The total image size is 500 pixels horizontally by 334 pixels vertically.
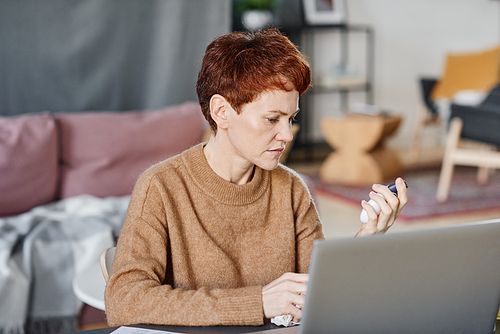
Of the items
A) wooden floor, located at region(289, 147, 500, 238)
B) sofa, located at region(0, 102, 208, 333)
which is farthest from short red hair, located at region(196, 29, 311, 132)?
wooden floor, located at region(289, 147, 500, 238)

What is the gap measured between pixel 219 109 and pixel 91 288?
69cm

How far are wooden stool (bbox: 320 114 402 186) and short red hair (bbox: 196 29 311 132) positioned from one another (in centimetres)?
340

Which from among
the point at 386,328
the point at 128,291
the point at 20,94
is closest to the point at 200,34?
the point at 20,94

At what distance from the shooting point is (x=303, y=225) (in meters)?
1.29

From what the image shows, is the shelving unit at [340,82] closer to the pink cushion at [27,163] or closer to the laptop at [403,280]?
the pink cushion at [27,163]

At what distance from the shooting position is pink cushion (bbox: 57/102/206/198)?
2689 millimetres

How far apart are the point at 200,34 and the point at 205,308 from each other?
8.75 ft

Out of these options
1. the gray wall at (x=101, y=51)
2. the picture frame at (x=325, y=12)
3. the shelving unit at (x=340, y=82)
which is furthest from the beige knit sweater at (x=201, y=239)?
the picture frame at (x=325, y=12)

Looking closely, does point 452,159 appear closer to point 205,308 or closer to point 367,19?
point 367,19

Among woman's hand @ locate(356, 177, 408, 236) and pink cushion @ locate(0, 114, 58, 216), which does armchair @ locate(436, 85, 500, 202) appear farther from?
woman's hand @ locate(356, 177, 408, 236)

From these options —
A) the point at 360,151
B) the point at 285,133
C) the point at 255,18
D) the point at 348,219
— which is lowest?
the point at 348,219

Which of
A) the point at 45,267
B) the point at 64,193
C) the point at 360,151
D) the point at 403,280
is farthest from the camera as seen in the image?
the point at 360,151

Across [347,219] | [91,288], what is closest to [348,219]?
[347,219]

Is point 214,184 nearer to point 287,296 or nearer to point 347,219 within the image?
point 287,296
